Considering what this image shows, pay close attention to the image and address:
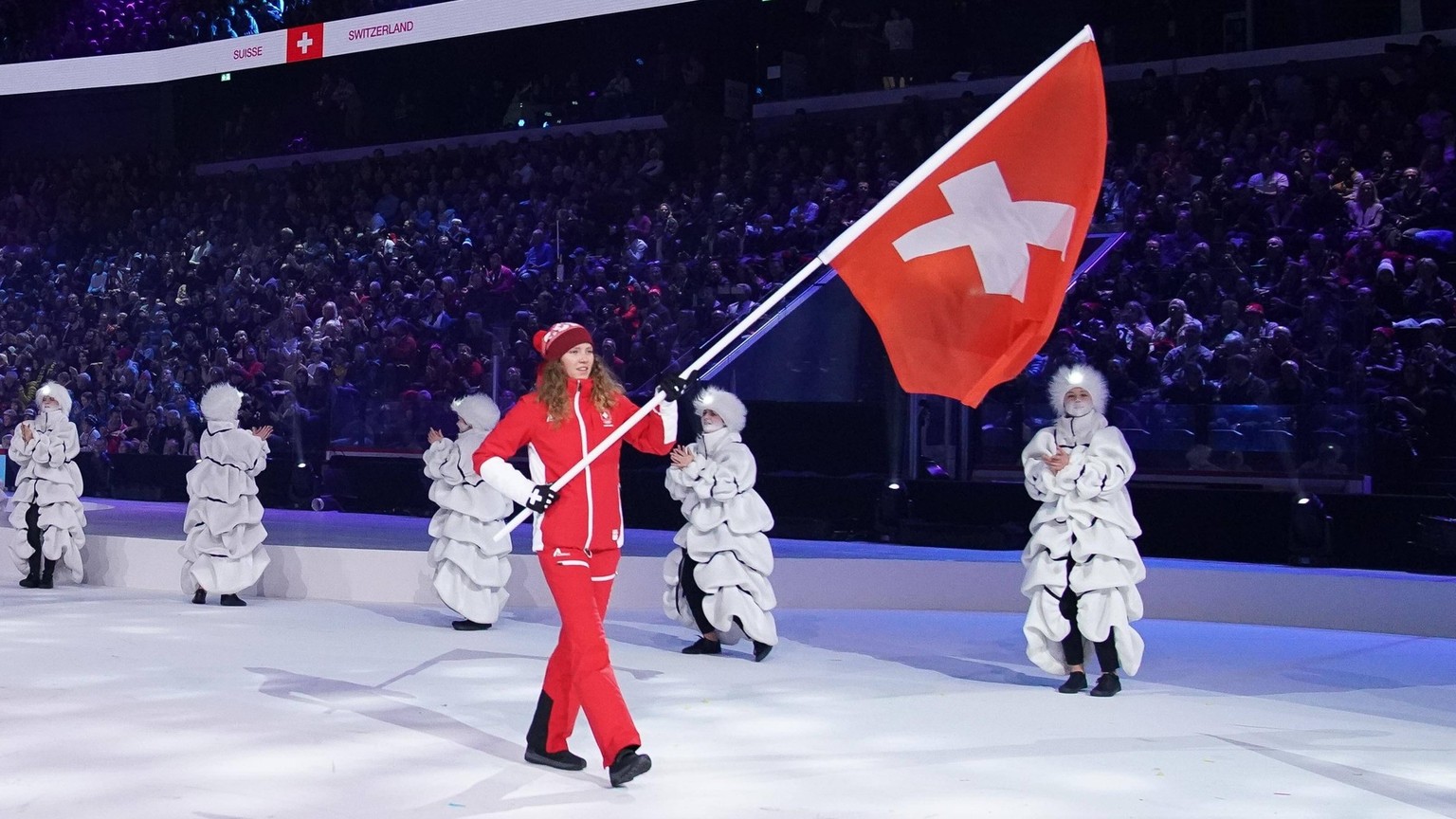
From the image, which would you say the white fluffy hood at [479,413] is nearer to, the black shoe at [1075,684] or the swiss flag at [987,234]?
the black shoe at [1075,684]

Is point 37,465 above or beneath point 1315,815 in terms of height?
above

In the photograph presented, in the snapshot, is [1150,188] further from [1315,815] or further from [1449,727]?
[1315,815]

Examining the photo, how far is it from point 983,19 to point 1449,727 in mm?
12389

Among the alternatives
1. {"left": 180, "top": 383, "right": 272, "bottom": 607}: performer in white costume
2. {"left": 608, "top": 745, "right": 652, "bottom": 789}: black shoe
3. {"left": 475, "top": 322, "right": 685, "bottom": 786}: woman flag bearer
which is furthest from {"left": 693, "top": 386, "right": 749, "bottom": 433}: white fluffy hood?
{"left": 608, "top": 745, "right": 652, "bottom": 789}: black shoe

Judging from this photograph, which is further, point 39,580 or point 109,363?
point 109,363

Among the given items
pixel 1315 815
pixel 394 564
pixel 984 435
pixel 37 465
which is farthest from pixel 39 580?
pixel 1315 815

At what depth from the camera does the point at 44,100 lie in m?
24.2

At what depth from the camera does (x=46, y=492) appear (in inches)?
393

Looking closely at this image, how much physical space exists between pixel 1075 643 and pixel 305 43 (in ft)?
54.0

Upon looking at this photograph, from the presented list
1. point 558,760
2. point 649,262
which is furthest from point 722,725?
point 649,262

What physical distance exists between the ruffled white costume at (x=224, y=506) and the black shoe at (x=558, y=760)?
16.4ft

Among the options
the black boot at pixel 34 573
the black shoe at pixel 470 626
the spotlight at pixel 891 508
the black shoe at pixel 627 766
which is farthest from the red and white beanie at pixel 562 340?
the black boot at pixel 34 573

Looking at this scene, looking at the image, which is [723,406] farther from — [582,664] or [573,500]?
[582,664]

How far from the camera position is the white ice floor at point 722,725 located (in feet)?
14.3
